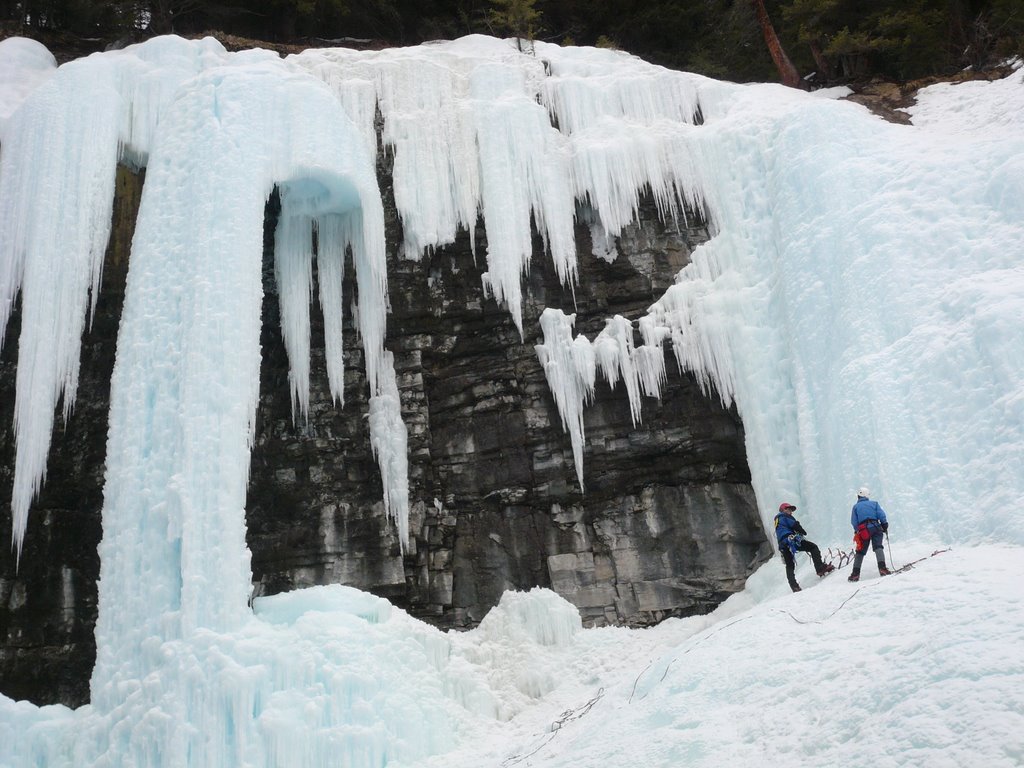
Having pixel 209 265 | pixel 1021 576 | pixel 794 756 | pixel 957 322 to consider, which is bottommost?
pixel 794 756

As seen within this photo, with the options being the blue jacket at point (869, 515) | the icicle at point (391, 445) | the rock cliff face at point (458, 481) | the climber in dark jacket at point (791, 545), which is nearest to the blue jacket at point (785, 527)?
the climber in dark jacket at point (791, 545)

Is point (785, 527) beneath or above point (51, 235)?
beneath

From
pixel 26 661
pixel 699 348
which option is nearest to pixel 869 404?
pixel 699 348

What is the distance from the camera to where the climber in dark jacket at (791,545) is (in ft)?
30.3

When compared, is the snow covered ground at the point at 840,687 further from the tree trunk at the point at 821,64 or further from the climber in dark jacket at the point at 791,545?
the tree trunk at the point at 821,64

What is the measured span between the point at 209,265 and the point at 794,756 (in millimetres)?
8119

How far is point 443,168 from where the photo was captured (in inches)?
535

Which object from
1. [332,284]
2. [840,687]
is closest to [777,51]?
[332,284]

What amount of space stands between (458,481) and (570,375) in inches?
87.1

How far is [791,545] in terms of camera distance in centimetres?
939

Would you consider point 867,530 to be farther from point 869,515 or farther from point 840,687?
point 840,687

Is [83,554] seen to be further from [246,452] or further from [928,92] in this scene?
[928,92]

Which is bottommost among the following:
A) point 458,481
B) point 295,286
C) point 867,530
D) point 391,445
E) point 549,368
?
point 867,530

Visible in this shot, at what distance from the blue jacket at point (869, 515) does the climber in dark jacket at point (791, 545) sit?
36.2 inches
